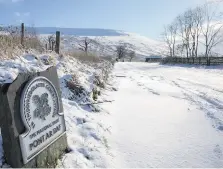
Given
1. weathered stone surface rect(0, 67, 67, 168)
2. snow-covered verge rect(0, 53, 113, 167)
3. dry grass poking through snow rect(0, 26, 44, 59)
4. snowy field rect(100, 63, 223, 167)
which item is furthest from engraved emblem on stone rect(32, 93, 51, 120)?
dry grass poking through snow rect(0, 26, 44, 59)

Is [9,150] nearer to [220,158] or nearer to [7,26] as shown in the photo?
[220,158]

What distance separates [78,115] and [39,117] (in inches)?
73.4

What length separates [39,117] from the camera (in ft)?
10.8

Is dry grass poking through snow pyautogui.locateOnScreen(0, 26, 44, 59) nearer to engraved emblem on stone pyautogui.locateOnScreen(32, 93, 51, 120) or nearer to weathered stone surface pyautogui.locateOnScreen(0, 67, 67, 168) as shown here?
engraved emblem on stone pyautogui.locateOnScreen(32, 93, 51, 120)

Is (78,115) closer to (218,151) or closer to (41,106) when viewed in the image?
(41,106)

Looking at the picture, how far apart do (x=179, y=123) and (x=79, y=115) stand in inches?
77.6

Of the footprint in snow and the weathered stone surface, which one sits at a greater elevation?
the weathered stone surface

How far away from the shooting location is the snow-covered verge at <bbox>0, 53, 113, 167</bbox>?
3705 millimetres

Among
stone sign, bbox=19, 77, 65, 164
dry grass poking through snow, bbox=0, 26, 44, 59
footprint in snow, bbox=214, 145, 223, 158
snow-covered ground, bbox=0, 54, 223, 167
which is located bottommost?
footprint in snow, bbox=214, 145, 223, 158

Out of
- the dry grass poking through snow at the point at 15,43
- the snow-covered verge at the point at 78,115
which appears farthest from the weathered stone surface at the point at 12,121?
the dry grass poking through snow at the point at 15,43

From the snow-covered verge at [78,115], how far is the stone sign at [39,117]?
31 centimetres

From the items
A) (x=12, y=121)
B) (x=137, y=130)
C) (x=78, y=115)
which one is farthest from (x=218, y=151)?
(x=12, y=121)

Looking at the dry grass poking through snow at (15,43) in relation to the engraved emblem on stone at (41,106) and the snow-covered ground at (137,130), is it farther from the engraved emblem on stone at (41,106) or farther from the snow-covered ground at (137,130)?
the engraved emblem on stone at (41,106)

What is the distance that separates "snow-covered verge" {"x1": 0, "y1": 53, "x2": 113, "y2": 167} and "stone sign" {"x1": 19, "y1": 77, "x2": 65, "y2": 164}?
0.31 metres
